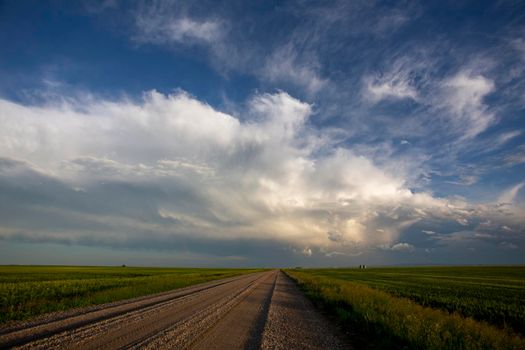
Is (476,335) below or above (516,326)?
above

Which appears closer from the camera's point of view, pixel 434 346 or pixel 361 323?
pixel 434 346

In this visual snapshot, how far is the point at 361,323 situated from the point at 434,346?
4.81 metres

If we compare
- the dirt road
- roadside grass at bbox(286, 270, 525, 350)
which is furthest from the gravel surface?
roadside grass at bbox(286, 270, 525, 350)

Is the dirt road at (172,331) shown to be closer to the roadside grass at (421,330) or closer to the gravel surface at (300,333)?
the gravel surface at (300,333)

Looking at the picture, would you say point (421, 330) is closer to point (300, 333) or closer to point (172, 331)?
point (300, 333)

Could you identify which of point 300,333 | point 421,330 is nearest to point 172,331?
point 300,333

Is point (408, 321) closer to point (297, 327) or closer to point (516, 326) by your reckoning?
point (297, 327)

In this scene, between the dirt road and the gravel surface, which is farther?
the gravel surface

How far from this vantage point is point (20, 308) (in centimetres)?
1559

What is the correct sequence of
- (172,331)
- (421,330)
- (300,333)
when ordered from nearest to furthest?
(421,330)
(172,331)
(300,333)

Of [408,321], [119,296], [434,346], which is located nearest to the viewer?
[434,346]

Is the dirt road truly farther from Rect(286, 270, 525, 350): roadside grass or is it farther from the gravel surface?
Rect(286, 270, 525, 350): roadside grass

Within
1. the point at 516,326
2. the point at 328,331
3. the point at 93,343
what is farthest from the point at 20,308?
the point at 516,326

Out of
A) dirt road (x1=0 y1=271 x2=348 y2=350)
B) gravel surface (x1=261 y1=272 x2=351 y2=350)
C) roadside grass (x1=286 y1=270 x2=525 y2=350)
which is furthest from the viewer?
gravel surface (x1=261 y1=272 x2=351 y2=350)
